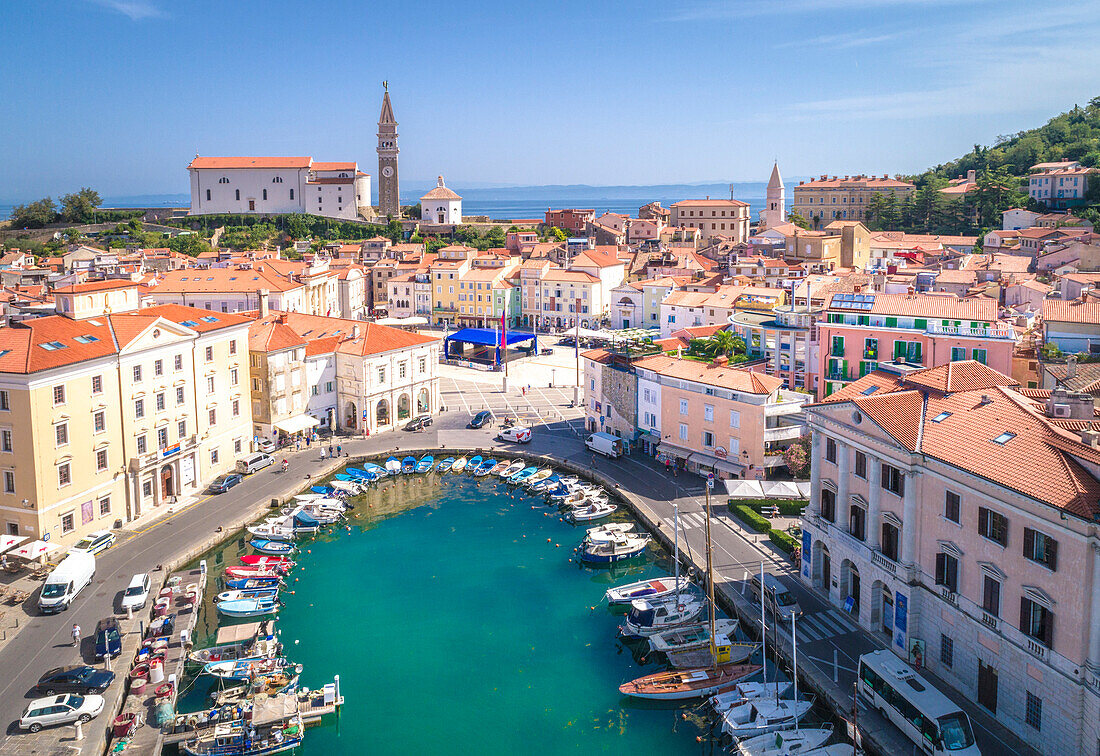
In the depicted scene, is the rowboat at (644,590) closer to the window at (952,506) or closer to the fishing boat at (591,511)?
the fishing boat at (591,511)

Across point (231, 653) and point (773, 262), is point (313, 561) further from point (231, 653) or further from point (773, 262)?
point (773, 262)

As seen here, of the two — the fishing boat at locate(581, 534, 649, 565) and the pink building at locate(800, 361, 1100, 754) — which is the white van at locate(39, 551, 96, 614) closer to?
the fishing boat at locate(581, 534, 649, 565)

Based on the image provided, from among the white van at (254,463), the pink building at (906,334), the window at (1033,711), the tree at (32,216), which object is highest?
the tree at (32,216)

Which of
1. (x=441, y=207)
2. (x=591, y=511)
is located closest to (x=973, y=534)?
(x=591, y=511)

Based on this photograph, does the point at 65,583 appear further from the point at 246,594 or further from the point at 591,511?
the point at 591,511

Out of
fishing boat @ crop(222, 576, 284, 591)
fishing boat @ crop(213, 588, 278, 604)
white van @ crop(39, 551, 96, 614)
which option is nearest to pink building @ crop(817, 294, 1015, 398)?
fishing boat @ crop(222, 576, 284, 591)

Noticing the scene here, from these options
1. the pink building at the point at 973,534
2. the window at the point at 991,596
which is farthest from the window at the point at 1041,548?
the window at the point at 991,596
